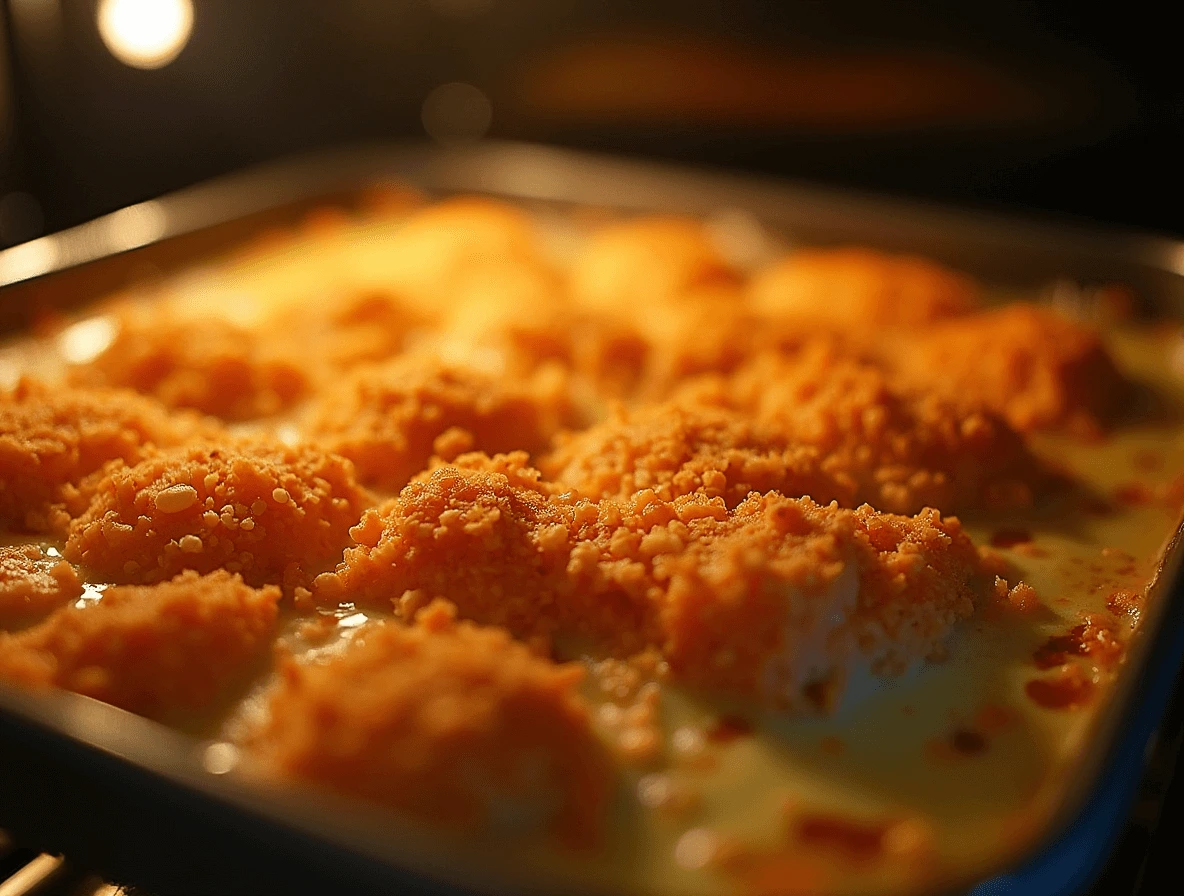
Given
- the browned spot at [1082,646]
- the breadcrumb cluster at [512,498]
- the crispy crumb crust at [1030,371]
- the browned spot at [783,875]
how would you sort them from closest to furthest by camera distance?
the browned spot at [783,875] < the breadcrumb cluster at [512,498] < the browned spot at [1082,646] < the crispy crumb crust at [1030,371]

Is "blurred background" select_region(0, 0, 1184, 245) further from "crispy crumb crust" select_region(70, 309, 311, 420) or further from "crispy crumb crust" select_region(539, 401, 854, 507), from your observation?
"crispy crumb crust" select_region(539, 401, 854, 507)

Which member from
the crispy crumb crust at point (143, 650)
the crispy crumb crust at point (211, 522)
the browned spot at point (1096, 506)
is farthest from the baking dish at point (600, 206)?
the crispy crumb crust at point (143, 650)

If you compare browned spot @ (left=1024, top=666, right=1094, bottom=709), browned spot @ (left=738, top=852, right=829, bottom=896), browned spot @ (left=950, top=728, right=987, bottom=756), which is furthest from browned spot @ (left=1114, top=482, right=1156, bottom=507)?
browned spot @ (left=738, top=852, right=829, bottom=896)

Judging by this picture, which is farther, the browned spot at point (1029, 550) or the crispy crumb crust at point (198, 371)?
the crispy crumb crust at point (198, 371)

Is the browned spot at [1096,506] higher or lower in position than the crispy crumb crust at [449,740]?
higher

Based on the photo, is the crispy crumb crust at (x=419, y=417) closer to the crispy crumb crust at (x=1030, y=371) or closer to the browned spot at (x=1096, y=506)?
the crispy crumb crust at (x=1030, y=371)

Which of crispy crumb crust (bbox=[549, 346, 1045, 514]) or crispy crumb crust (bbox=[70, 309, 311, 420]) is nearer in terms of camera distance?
crispy crumb crust (bbox=[549, 346, 1045, 514])

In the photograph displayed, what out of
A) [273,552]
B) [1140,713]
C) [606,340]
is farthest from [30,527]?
[1140,713]
